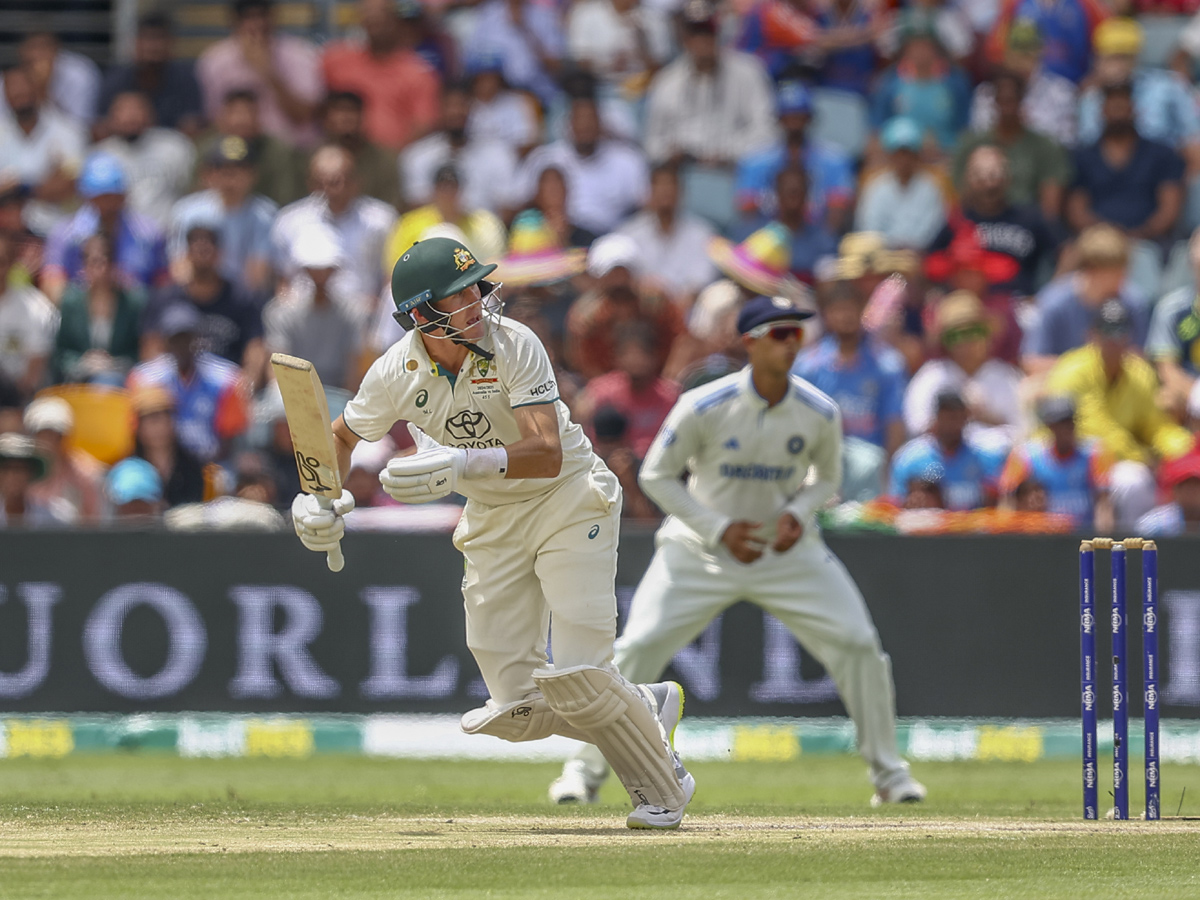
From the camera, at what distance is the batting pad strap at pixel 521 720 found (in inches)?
245

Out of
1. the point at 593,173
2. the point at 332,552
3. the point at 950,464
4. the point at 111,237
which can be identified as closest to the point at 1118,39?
the point at 593,173

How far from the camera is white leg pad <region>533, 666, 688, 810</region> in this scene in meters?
5.96

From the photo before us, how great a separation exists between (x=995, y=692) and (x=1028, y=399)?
2.12 meters

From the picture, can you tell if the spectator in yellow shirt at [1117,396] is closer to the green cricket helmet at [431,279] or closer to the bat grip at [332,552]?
the green cricket helmet at [431,279]

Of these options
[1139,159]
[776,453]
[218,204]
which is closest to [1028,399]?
[1139,159]

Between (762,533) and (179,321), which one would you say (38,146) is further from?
(762,533)

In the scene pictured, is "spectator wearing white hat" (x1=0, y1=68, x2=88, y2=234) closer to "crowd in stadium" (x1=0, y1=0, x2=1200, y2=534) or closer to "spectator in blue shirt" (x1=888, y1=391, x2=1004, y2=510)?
"crowd in stadium" (x1=0, y1=0, x2=1200, y2=534)

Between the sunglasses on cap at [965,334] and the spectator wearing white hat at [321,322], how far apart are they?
3456 mm

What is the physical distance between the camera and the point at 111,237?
478 inches

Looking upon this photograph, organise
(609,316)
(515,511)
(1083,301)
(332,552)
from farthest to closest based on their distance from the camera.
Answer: (1083,301), (609,316), (515,511), (332,552)

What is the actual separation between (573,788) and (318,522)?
7.75ft

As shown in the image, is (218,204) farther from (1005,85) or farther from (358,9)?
(1005,85)

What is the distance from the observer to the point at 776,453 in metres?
8.12

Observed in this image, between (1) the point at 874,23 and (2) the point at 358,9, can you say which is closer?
(1) the point at 874,23
